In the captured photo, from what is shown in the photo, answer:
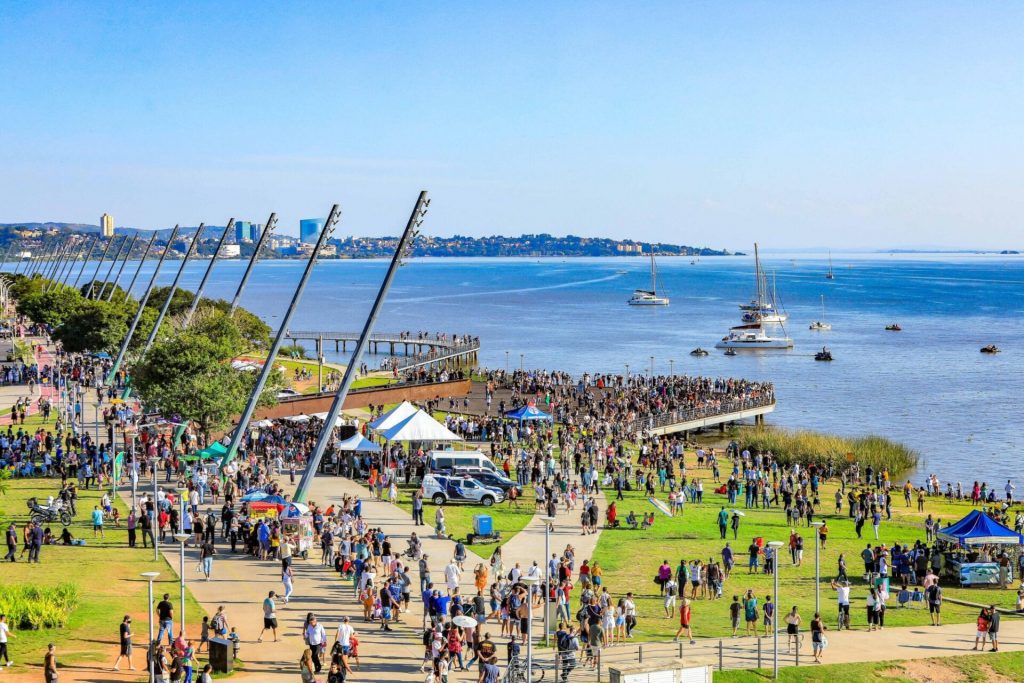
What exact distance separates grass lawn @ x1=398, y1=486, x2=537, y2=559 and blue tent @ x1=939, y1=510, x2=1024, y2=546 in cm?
1260

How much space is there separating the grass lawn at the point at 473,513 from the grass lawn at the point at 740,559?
2751 millimetres

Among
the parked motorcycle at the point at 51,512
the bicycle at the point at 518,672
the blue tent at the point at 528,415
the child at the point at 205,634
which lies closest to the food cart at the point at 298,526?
the parked motorcycle at the point at 51,512

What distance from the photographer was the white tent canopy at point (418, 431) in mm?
40250

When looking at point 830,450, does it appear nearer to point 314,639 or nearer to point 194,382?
point 194,382

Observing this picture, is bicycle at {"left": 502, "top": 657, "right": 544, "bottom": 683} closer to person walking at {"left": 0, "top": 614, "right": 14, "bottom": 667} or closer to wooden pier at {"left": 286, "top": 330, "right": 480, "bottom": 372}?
person walking at {"left": 0, "top": 614, "right": 14, "bottom": 667}

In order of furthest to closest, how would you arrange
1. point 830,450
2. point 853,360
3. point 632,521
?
1. point 853,360
2. point 830,450
3. point 632,521

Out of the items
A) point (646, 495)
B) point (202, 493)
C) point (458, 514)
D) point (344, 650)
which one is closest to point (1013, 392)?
point (646, 495)

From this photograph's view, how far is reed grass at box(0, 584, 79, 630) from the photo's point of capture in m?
23.0

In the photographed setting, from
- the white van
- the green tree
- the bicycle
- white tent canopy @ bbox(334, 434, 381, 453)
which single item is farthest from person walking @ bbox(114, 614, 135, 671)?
the green tree

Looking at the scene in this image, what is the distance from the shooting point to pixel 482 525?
1248 inches

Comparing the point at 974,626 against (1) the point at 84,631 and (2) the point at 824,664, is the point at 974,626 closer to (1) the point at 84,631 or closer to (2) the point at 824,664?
(2) the point at 824,664

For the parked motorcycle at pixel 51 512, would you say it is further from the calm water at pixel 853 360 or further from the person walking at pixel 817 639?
the calm water at pixel 853 360

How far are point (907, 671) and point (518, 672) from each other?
8.13 meters

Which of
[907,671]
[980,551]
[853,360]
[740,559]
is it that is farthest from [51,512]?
[853,360]
